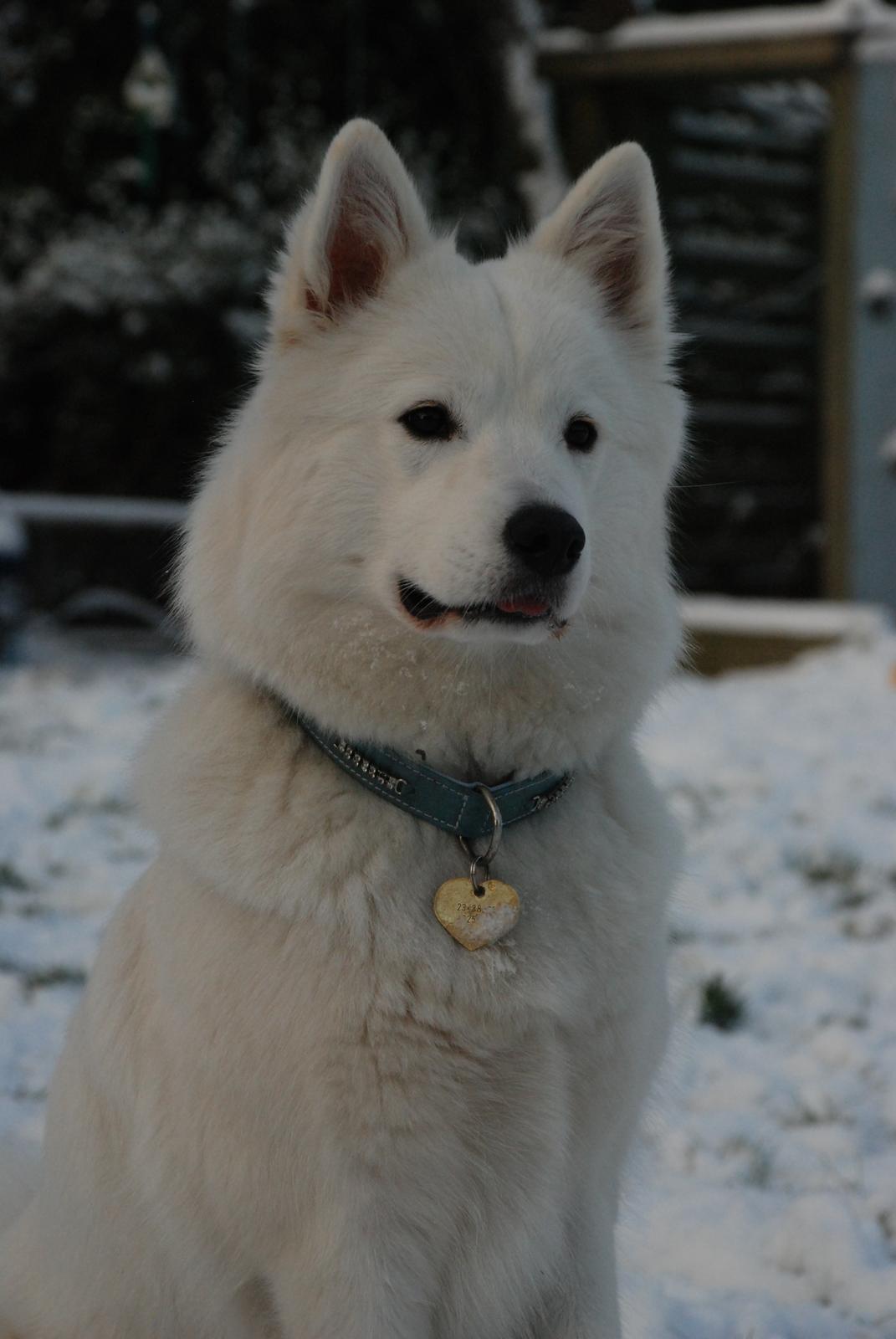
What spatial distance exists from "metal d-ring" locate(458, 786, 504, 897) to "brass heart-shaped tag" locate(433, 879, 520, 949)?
2cm

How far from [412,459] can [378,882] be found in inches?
21.6

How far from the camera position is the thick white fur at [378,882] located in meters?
1.53

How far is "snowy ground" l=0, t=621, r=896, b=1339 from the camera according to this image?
7.15 ft

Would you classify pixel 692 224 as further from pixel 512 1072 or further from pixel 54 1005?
pixel 512 1072

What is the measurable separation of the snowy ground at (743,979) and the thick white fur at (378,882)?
368mm

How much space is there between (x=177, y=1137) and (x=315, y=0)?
8081mm

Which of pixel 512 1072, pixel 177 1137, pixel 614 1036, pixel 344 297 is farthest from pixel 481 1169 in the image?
pixel 344 297

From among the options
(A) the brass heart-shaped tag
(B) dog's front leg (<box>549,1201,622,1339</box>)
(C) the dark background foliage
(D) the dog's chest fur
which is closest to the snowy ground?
(B) dog's front leg (<box>549,1201,622,1339</box>)

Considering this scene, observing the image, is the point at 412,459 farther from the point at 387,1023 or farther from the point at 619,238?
the point at 387,1023

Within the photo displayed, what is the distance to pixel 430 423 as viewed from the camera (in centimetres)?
177

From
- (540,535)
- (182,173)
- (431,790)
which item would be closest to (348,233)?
(540,535)

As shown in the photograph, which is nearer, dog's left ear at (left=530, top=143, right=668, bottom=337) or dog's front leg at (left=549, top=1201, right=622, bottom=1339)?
dog's front leg at (left=549, top=1201, right=622, bottom=1339)

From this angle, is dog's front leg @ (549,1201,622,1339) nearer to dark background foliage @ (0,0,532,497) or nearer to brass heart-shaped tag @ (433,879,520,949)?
brass heart-shaped tag @ (433,879,520,949)

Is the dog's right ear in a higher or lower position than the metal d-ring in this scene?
higher
